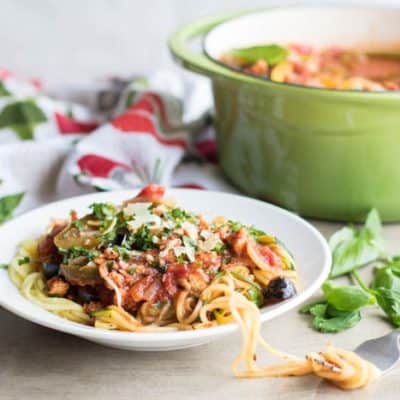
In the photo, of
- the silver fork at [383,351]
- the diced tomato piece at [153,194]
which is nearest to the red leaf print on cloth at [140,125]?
the diced tomato piece at [153,194]

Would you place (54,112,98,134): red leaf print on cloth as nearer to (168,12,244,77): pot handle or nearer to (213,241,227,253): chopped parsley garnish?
(168,12,244,77): pot handle

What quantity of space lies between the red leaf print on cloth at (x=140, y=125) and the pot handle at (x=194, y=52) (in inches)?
12.0

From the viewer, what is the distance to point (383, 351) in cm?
200

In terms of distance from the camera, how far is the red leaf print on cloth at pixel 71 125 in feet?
10.2

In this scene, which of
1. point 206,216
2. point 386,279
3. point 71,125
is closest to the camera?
point 386,279

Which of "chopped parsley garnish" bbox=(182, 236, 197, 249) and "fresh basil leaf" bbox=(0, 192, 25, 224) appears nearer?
"chopped parsley garnish" bbox=(182, 236, 197, 249)

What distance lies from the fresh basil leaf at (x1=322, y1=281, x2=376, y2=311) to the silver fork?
0.12 m

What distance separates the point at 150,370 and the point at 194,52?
112 cm

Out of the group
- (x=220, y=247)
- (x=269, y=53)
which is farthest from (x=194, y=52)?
(x=220, y=247)

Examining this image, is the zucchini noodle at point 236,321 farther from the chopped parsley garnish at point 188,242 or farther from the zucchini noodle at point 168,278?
the chopped parsley garnish at point 188,242

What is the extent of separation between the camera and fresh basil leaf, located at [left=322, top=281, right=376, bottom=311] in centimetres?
215

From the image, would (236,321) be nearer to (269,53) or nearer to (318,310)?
(318,310)

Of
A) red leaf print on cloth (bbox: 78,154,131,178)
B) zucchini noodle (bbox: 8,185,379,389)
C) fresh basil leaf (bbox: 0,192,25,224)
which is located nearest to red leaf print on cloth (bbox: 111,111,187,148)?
red leaf print on cloth (bbox: 78,154,131,178)

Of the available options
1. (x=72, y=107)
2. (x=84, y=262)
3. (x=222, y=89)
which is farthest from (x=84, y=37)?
(x=84, y=262)
